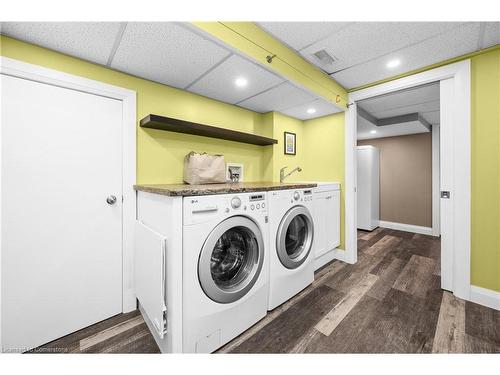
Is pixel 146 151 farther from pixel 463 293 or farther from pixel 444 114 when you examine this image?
pixel 463 293

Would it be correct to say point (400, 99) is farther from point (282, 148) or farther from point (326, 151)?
point (282, 148)

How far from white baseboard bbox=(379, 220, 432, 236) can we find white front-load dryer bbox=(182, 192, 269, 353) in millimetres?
3981

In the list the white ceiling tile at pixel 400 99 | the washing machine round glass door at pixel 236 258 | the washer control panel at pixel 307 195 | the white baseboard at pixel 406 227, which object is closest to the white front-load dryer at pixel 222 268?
the washing machine round glass door at pixel 236 258

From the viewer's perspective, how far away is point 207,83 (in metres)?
1.86

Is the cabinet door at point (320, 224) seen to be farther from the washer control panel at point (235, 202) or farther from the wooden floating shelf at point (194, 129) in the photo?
the washer control panel at point (235, 202)

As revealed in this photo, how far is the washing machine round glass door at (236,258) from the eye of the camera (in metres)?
1.30

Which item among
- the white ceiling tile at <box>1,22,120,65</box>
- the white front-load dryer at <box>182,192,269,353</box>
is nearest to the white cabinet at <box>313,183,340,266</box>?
the white front-load dryer at <box>182,192,269,353</box>

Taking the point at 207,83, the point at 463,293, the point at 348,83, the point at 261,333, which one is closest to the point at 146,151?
the point at 207,83

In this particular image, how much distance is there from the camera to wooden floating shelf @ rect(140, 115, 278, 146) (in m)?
1.62

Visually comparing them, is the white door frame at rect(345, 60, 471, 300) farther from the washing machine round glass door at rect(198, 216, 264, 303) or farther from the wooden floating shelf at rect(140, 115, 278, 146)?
the washing machine round glass door at rect(198, 216, 264, 303)

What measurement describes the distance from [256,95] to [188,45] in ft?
3.04

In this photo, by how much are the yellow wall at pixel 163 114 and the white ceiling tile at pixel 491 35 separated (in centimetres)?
208

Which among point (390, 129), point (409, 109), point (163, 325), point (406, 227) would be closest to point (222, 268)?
point (163, 325)

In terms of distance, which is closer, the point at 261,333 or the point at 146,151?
the point at 261,333
